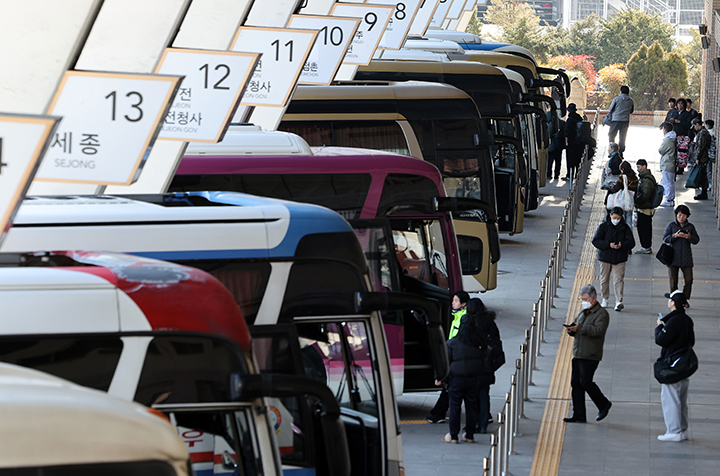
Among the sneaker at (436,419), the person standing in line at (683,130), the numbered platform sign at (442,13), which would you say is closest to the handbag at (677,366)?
the sneaker at (436,419)

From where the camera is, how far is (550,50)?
66688mm

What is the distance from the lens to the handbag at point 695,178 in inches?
1040

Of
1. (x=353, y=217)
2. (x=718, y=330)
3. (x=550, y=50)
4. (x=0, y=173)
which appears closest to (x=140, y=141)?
(x=0, y=173)

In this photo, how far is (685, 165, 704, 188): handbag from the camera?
2641 centimetres

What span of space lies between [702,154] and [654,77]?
30.2m

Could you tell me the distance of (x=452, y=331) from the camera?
11.2 meters

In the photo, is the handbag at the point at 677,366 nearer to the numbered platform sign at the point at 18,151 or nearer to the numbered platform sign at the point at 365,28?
the numbered platform sign at the point at 18,151

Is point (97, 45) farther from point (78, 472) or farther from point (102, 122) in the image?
point (78, 472)

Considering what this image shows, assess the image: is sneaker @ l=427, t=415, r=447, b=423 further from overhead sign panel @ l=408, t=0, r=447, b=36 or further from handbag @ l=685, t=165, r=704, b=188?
handbag @ l=685, t=165, r=704, b=188

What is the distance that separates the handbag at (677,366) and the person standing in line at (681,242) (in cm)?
550

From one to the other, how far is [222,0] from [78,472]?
31.6 feet

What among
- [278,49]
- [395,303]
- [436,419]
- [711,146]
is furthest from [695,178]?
[395,303]

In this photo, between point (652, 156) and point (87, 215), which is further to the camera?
point (652, 156)

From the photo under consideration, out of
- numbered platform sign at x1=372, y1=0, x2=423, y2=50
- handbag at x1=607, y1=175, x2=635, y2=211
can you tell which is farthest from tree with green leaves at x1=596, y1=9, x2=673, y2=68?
handbag at x1=607, y1=175, x2=635, y2=211
